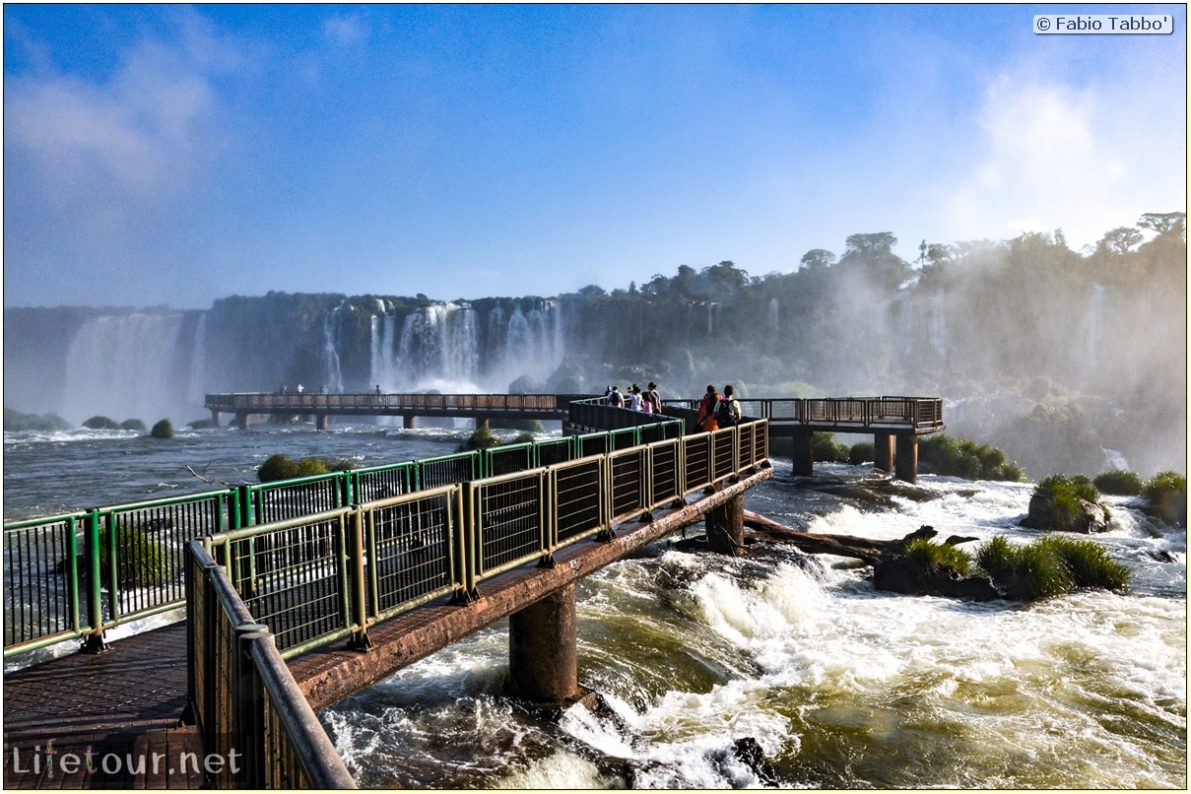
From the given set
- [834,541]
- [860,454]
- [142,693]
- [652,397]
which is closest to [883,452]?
[860,454]

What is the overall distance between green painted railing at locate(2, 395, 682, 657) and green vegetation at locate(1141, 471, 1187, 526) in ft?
64.8

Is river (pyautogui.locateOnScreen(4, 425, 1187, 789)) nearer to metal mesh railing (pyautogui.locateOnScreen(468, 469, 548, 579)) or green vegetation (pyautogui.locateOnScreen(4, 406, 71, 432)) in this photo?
metal mesh railing (pyautogui.locateOnScreen(468, 469, 548, 579))

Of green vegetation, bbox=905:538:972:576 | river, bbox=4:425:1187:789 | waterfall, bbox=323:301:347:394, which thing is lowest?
river, bbox=4:425:1187:789

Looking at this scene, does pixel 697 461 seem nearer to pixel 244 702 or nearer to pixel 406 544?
pixel 406 544

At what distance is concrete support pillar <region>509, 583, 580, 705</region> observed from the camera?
8.70 m

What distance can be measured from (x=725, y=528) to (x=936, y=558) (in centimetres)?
412

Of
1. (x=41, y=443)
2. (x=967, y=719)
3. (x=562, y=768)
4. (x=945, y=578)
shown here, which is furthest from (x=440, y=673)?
(x=41, y=443)

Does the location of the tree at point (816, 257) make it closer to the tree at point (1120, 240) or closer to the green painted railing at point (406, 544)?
the tree at point (1120, 240)

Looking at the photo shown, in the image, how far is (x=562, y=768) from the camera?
7.41 metres

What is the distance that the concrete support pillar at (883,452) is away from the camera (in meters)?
31.6

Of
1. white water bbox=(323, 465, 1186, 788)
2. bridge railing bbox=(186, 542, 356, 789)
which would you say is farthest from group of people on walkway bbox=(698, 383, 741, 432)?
bridge railing bbox=(186, 542, 356, 789)

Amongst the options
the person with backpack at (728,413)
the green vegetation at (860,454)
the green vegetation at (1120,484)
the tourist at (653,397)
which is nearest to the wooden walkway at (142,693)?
the person with backpack at (728,413)

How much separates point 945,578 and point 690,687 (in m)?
7.62

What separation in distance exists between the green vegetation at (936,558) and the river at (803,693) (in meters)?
0.93
